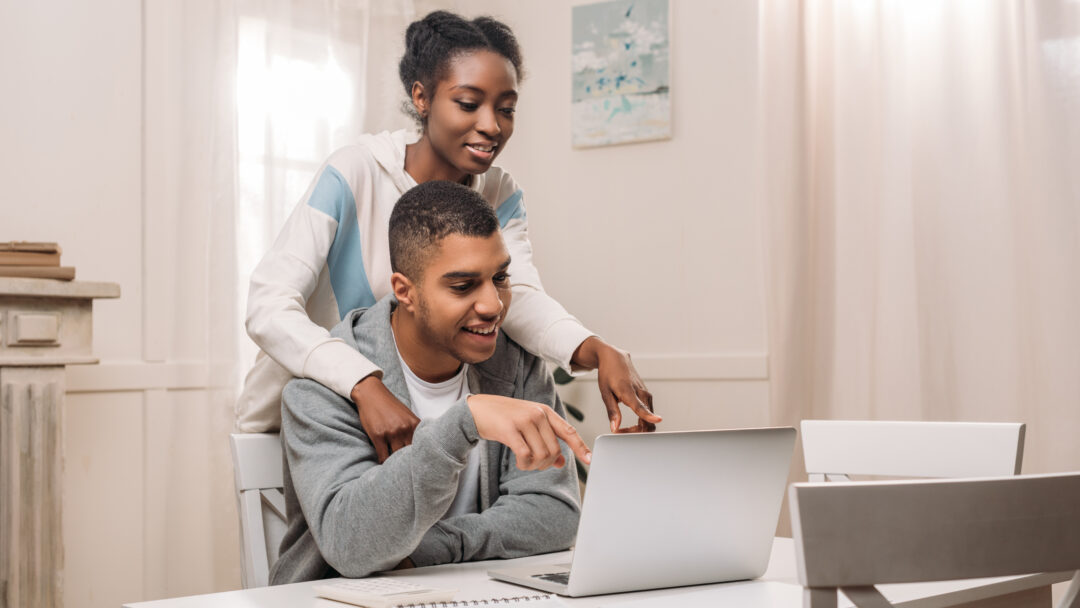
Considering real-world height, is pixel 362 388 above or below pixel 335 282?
below

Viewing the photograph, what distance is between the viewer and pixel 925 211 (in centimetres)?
278

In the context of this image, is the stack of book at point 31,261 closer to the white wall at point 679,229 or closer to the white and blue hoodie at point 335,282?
the white and blue hoodie at point 335,282

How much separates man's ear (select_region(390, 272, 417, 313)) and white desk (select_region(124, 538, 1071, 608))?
0.35m

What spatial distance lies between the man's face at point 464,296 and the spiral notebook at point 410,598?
0.36 m

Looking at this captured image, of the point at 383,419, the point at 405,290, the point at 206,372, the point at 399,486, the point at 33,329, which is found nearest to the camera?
the point at 399,486

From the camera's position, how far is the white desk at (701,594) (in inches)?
37.3

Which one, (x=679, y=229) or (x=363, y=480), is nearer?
(x=363, y=480)

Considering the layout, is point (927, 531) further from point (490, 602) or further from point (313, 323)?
point (313, 323)

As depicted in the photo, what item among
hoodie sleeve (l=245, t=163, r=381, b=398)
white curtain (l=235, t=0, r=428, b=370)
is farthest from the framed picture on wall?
hoodie sleeve (l=245, t=163, r=381, b=398)

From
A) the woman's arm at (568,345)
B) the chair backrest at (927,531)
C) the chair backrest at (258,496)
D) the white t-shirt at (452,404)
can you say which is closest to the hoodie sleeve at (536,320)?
the woman's arm at (568,345)

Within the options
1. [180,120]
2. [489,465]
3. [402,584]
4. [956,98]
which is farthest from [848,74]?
[402,584]

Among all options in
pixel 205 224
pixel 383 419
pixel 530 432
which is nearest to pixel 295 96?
pixel 205 224

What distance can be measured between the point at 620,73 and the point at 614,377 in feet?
7.09

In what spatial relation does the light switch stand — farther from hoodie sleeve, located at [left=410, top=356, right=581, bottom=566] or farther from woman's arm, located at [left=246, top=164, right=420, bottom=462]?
hoodie sleeve, located at [left=410, top=356, right=581, bottom=566]
